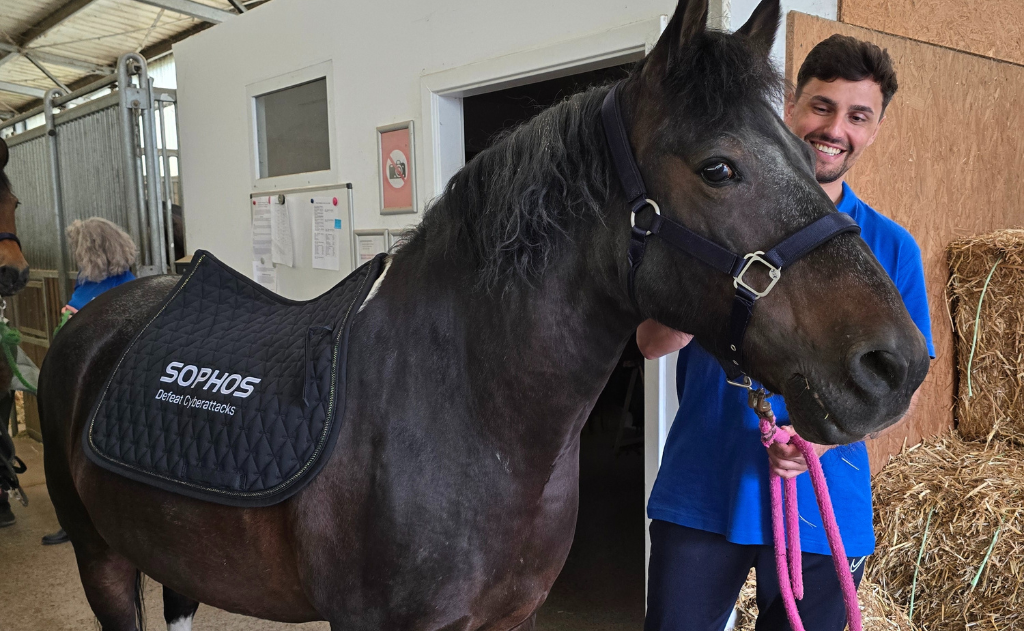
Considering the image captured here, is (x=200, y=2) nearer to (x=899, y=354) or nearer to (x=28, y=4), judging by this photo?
(x=28, y=4)

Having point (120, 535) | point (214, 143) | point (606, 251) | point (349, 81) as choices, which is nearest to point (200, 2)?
point (214, 143)

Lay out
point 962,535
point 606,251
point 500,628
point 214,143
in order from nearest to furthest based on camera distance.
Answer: point 606,251, point 500,628, point 962,535, point 214,143

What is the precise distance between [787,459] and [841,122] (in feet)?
2.30

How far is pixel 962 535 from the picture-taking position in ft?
7.11

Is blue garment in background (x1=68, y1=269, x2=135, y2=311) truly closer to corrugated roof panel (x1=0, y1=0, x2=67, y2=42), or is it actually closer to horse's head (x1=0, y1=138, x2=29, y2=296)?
horse's head (x1=0, y1=138, x2=29, y2=296)

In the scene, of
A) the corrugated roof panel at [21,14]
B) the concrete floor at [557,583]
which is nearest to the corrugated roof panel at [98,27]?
the corrugated roof panel at [21,14]

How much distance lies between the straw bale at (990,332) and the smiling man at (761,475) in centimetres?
151

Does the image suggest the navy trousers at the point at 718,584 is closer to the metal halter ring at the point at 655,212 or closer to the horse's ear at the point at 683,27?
the metal halter ring at the point at 655,212

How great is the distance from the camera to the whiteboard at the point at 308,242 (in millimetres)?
3096

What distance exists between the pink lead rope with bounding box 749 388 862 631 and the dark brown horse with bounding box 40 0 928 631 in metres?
0.24

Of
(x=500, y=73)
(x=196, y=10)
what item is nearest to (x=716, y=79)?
(x=500, y=73)

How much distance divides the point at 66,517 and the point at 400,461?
123 cm

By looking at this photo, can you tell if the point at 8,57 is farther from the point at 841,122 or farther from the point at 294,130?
the point at 841,122

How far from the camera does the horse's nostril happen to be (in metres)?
0.75
